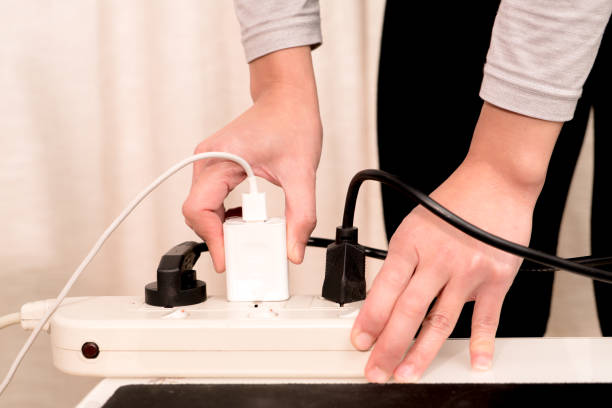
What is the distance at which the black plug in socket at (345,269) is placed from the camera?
51 centimetres

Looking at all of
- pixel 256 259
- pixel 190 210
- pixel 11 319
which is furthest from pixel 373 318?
pixel 11 319

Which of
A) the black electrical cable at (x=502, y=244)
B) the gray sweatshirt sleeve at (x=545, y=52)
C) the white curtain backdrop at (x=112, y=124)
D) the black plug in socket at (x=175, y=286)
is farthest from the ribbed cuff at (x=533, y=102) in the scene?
the white curtain backdrop at (x=112, y=124)

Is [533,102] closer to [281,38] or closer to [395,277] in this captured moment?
[395,277]

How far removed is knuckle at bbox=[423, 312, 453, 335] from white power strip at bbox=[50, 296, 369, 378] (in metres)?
0.06

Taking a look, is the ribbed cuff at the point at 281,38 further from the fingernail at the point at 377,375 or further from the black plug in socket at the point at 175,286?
the fingernail at the point at 377,375

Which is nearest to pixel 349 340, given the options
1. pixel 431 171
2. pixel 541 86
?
pixel 541 86

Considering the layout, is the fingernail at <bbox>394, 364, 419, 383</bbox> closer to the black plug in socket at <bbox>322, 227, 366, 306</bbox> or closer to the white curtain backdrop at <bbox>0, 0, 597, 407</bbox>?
the black plug in socket at <bbox>322, 227, 366, 306</bbox>

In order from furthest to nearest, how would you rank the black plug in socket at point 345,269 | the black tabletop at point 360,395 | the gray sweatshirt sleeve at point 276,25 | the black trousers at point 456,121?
the black trousers at point 456,121, the gray sweatshirt sleeve at point 276,25, the black plug in socket at point 345,269, the black tabletop at point 360,395

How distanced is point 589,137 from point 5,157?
116 centimetres

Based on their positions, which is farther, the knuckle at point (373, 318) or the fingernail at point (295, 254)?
the fingernail at point (295, 254)

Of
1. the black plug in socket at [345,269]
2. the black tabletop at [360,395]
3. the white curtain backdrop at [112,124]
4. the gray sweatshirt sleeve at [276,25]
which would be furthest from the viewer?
the white curtain backdrop at [112,124]

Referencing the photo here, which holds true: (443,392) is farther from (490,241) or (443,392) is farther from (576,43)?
(576,43)

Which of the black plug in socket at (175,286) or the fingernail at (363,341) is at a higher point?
the black plug in socket at (175,286)

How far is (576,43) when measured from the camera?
0.47 m
